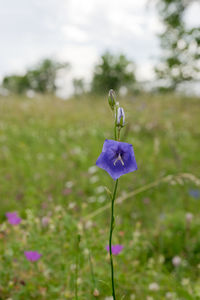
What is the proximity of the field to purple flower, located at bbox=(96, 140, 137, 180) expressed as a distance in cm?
21

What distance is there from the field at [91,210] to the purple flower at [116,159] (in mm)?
215

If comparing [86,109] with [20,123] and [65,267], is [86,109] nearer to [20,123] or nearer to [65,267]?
[20,123]

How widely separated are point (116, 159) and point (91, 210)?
2982mm

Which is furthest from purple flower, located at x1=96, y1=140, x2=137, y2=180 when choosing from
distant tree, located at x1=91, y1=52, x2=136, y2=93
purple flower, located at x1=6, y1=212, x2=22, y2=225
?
distant tree, located at x1=91, y1=52, x2=136, y2=93

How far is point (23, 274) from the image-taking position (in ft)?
7.19

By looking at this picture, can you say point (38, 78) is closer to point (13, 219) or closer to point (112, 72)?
point (112, 72)

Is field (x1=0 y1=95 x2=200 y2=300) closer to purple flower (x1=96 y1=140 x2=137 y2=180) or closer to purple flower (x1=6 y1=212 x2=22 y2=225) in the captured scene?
purple flower (x1=6 y1=212 x2=22 y2=225)

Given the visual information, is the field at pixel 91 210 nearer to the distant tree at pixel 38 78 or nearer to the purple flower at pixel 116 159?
the purple flower at pixel 116 159

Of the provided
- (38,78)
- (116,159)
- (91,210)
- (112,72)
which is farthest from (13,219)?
(38,78)

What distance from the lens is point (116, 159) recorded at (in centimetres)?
122

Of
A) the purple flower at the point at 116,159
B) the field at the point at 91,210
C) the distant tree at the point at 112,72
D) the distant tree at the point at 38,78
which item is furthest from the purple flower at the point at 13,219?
the distant tree at the point at 38,78

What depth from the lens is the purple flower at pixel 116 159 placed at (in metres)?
1.18

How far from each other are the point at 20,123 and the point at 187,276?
24.9 ft

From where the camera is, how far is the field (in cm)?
226
